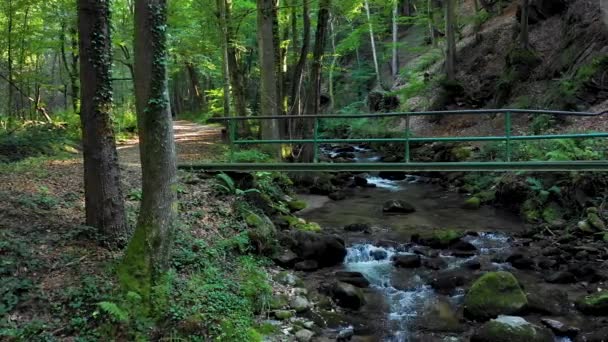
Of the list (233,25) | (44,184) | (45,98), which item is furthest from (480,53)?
(45,98)

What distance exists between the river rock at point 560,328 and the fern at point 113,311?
233 inches

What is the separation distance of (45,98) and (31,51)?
52.7ft

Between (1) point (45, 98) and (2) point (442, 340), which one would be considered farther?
(1) point (45, 98)

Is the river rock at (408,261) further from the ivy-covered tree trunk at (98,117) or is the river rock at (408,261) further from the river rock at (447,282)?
the ivy-covered tree trunk at (98,117)

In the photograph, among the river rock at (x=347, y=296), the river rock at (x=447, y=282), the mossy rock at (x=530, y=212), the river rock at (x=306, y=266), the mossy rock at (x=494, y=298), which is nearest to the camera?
the mossy rock at (x=494, y=298)

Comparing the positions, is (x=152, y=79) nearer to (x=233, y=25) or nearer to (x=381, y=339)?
(x=381, y=339)

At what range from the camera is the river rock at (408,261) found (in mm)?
10136

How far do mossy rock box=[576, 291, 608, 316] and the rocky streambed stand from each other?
1cm

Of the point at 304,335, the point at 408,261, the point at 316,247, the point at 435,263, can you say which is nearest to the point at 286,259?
the point at 316,247

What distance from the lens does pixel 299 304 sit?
7789 mm

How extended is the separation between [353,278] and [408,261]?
1.50m

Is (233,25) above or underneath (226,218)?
above

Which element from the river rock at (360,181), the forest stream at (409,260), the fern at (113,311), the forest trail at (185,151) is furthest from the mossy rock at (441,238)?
the fern at (113,311)

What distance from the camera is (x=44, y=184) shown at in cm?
884
